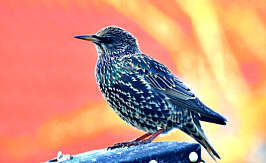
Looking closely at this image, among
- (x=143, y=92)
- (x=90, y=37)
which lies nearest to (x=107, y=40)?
(x=90, y=37)

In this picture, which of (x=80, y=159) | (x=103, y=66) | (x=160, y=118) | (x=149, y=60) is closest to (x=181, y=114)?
(x=160, y=118)

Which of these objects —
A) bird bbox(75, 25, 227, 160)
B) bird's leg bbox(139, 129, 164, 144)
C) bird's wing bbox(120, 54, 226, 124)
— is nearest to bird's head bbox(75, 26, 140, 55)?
bird bbox(75, 25, 227, 160)

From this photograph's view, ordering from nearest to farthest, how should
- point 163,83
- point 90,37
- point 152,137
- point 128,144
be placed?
point 128,144
point 152,137
point 90,37
point 163,83

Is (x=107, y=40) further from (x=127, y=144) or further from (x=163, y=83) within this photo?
(x=127, y=144)

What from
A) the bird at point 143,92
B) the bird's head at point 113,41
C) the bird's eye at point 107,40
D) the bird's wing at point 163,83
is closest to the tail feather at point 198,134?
the bird at point 143,92

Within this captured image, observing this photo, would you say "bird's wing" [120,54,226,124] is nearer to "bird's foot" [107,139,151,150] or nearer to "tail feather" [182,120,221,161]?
"tail feather" [182,120,221,161]

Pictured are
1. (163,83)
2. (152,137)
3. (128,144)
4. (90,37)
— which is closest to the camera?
(128,144)

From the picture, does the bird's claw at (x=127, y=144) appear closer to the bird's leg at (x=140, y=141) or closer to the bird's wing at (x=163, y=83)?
the bird's leg at (x=140, y=141)
